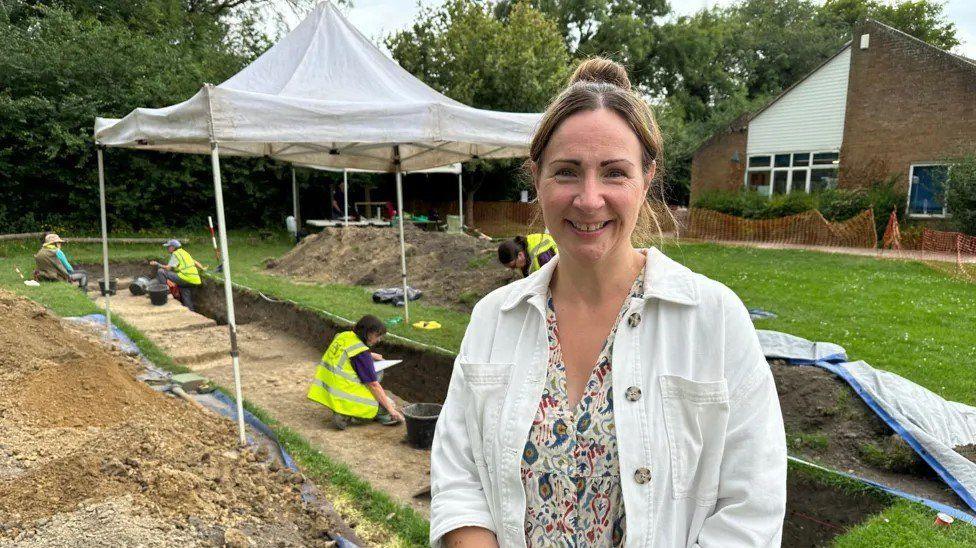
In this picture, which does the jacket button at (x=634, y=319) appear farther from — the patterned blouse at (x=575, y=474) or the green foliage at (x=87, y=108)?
the green foliage at (x=87, y=108)

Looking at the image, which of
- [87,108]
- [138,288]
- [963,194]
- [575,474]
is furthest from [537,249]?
[87,108]

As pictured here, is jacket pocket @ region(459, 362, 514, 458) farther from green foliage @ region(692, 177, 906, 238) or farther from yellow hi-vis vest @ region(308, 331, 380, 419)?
green foliage @ region(692, 177, 906, 238)

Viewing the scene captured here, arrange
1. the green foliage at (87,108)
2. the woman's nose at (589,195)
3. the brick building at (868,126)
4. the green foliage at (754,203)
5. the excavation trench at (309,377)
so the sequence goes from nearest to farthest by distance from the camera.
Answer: the woman's nose at (589,195) → the excavation trench at (309,377) → the green foliage at (87,108) → the brick building at (868,126) → the green foliage at (754,203)

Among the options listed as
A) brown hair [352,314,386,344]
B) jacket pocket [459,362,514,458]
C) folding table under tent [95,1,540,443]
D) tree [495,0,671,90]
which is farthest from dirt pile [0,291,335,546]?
tree [495,0,671,90]

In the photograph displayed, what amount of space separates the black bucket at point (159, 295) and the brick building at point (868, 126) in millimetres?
19273

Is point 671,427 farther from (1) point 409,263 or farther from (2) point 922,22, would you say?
(2) point 922,22

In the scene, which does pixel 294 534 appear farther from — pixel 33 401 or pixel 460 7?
pixel 460 7

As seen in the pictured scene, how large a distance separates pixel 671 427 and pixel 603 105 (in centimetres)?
74

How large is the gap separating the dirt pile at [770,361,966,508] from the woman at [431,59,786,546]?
141 inches

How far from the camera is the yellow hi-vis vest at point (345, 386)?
17.7ft

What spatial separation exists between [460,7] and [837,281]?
1705 cm

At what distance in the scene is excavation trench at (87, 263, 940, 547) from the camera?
3.85m

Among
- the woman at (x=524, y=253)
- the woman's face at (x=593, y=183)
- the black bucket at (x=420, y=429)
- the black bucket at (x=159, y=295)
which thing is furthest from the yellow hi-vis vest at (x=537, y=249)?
the black bucket at (x=159, y=295)

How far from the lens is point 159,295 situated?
1052 centimetres
